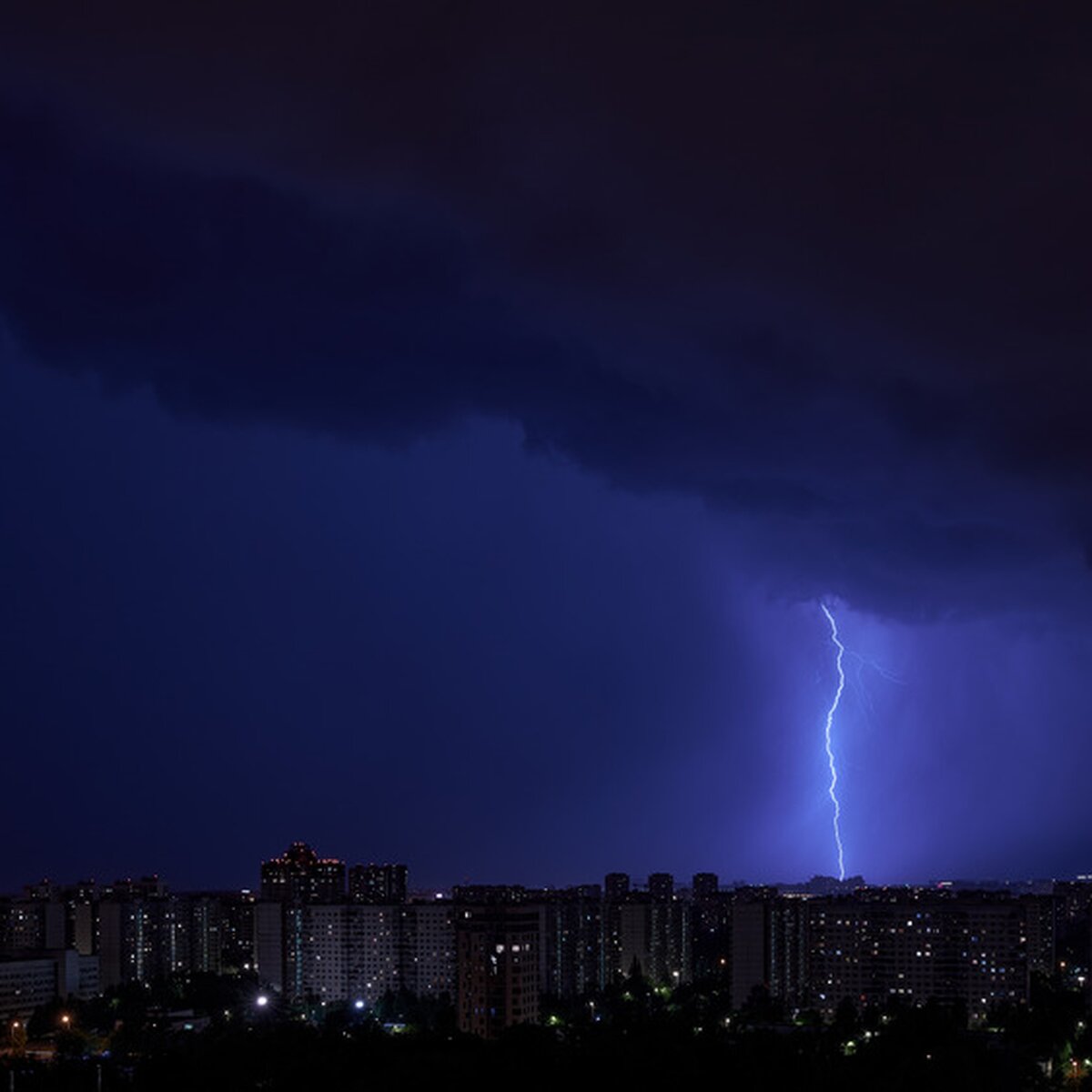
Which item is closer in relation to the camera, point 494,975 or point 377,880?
A: point 494,975

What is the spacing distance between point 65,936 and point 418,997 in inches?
456

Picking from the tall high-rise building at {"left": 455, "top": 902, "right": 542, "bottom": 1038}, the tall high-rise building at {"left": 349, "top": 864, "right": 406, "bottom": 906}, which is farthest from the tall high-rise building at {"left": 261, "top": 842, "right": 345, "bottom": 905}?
the tall high-rise building at {"left": 455, "top": 902, "right": 542, "bottom": 1038}

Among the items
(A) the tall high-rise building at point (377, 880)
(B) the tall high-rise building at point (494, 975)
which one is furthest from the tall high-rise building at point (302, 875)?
(B) the tall high-rise building at point (494, 975)

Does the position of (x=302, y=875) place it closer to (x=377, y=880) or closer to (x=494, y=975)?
(x=377, y=880)

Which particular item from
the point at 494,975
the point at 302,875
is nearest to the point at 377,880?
the point at 302,875

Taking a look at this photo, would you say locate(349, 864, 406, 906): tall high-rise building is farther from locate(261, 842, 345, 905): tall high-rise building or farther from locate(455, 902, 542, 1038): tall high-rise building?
locate(455, 902, 542, 1038): tall high-rise building

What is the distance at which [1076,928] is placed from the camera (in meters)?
40.7

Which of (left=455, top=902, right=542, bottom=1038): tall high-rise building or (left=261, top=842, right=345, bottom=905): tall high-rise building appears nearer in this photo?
(left=455, top=902, right=542, bottom=1038): tall high-rise building

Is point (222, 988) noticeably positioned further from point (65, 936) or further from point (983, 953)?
point (983, 953)

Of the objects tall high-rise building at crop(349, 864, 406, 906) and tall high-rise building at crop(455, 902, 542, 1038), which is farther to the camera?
tall high-rise building at crop(349, 864, 406, 906)

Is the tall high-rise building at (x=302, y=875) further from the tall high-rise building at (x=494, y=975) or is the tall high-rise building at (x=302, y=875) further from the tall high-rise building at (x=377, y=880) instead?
the tall high-rise building at (x=494, y=975)

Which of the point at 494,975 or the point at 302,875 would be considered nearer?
the point at 494,975

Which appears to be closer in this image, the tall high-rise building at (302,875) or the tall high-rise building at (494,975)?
the tall high-rise building at (494,975)

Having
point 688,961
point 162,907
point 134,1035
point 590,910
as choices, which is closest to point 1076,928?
point 688,961
